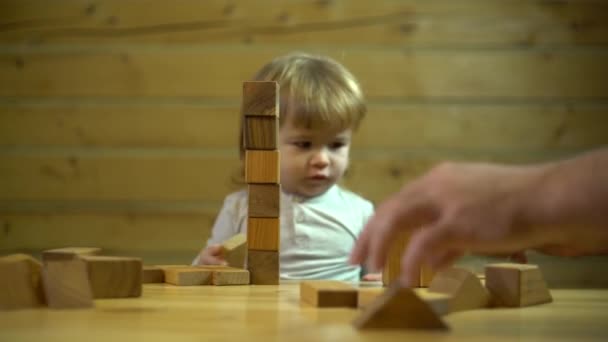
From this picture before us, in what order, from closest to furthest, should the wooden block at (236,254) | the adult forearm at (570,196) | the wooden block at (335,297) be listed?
1. the adult forearm at (570,196)
2. the wooden block at (335,297)
3. the wooden block at (236,254)

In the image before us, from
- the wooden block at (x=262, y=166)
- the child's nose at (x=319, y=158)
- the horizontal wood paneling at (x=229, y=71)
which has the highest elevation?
the horizontal wood paneling at (x=229, y=71)

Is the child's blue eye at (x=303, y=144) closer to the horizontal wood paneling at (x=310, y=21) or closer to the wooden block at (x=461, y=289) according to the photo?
the horizontal wood paneling at (x=310, y=21)

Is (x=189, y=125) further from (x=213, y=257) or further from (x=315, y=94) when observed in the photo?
(x=213, y=257)

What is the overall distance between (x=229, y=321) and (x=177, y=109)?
2.21 meters

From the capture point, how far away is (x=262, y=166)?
1.33m

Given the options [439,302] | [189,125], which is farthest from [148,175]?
[439,302]

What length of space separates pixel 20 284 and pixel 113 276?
13cm

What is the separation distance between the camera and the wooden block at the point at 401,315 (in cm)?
74

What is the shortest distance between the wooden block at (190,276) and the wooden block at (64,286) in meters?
0.34

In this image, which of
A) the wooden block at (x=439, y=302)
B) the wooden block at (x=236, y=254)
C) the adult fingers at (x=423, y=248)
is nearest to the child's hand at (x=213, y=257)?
the wooden block at (x=236, y=254)

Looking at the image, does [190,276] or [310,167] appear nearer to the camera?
[190,276]

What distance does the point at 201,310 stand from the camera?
2.96 ft

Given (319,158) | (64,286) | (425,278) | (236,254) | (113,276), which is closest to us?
(64,286)

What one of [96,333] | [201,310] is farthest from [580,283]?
[96,333]
